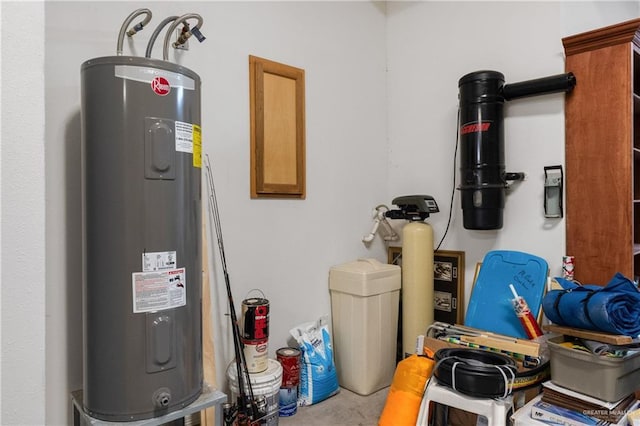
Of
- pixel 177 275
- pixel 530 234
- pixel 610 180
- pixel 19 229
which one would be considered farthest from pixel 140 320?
pixel 610 180

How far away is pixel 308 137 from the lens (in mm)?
2637

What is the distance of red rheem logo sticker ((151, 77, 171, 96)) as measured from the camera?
4.55 feet

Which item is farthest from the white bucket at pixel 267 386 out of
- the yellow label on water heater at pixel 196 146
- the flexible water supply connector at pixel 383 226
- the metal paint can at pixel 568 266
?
the metal paint can at pixel 568 266

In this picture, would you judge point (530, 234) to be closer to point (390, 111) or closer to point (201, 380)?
point (390, 111)

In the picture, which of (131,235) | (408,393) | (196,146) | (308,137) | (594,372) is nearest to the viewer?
(131,235)

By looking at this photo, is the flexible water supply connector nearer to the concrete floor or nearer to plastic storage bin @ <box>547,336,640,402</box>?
the concrete floor

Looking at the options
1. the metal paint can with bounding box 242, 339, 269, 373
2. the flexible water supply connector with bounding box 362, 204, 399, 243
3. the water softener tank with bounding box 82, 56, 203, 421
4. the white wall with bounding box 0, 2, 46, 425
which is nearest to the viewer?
the white wall with bounding box 0, 2, 46, 425

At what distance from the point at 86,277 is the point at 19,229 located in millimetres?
609

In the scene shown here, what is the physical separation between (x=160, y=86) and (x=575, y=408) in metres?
2.06

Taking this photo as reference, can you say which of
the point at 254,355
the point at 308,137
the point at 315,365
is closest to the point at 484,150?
the point at 308,137

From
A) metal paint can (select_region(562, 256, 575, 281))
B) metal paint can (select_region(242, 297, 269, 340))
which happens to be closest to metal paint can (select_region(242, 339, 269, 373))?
metal paint can (select_region(242, 297, 269, 340))

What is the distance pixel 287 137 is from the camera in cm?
249

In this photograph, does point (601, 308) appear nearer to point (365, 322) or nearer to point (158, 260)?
point (365, 322)

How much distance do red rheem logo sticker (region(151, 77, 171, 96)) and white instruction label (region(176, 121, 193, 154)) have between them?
0.11 meters
